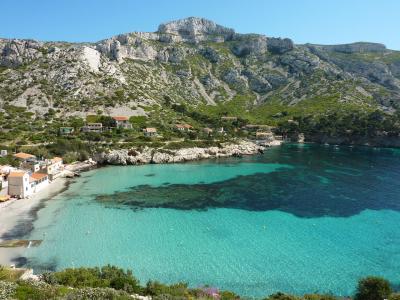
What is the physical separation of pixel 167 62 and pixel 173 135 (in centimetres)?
9835

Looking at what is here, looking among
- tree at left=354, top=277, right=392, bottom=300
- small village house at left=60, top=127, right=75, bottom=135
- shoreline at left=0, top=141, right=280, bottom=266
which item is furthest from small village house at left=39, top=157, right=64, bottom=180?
tree at left=354, top=277, right=392, bottom=300

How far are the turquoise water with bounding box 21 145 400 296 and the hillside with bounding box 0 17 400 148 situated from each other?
2117 inches

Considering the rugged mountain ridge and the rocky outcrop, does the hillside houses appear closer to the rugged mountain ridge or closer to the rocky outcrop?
the rocky outcrop

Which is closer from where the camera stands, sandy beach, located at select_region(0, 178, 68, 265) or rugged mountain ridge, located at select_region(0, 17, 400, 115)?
sandy beach, located at select_region(0, 178, 68, 265)

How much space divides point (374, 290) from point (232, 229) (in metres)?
18.0

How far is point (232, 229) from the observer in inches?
1486

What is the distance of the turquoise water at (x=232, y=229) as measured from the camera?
27.9m

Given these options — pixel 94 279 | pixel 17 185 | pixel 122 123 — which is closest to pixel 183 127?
pixel 122 123

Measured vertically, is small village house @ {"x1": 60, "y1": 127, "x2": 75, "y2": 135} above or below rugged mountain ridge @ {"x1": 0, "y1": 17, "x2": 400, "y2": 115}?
below

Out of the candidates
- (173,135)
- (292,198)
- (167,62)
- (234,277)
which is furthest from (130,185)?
(167,62)

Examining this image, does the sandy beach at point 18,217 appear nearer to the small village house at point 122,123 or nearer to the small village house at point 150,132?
the small village house at point 150,132

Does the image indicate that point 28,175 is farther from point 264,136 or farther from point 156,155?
point 264,136

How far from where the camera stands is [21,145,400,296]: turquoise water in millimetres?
27906

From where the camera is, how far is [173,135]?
101 meters
